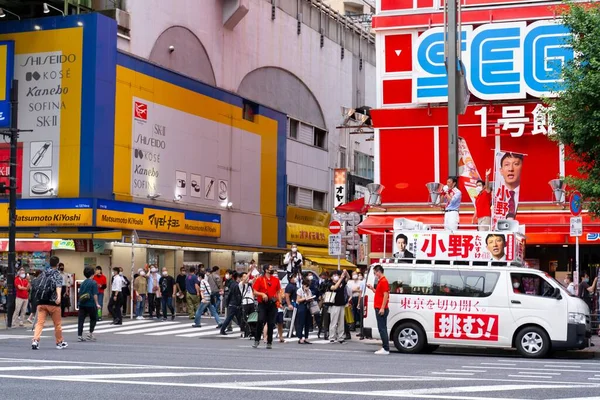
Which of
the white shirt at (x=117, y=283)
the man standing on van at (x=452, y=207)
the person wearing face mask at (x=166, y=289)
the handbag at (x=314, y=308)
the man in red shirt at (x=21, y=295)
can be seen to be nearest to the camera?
the man standing on van at (x=452, y=207)

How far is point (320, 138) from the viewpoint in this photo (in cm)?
6219

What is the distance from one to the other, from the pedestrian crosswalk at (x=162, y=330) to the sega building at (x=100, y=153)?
334cm

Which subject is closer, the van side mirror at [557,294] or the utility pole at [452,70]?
the van side mirror at [557,294]

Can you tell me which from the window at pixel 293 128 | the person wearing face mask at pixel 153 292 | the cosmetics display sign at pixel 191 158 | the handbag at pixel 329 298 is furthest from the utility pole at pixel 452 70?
the window at pixel 293 128

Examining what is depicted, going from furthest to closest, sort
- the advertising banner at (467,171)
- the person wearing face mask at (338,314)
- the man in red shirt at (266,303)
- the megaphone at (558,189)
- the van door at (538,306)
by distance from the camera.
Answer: the megaphone at (558,189), the advertising banner at (467,171), the person wearing face mask at (338,314), the man in red shirt at (266,303), the van door at (538,306)

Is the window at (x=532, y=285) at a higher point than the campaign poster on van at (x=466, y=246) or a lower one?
lower

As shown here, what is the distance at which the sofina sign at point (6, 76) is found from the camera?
37.6m

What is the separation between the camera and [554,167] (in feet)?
114

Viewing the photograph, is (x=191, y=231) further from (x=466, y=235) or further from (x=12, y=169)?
(x=466, y=235)

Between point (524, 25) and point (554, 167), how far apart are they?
4.79m

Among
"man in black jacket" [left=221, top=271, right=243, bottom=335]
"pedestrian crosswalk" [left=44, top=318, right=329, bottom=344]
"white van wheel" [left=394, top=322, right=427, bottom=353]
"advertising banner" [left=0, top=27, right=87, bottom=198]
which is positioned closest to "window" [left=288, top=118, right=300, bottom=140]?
"advertising banner" [left=0, top=27, right=87, bottom=198]

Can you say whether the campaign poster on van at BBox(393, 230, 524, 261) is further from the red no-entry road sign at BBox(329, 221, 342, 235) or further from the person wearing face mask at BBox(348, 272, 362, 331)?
the red no-entry road sign at BBox(329, 221, 342, 235)

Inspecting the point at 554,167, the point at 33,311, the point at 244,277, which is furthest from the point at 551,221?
the point at 33,311

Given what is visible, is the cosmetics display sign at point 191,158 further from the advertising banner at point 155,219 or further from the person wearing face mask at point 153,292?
the person wearing face mask at point 153,292
